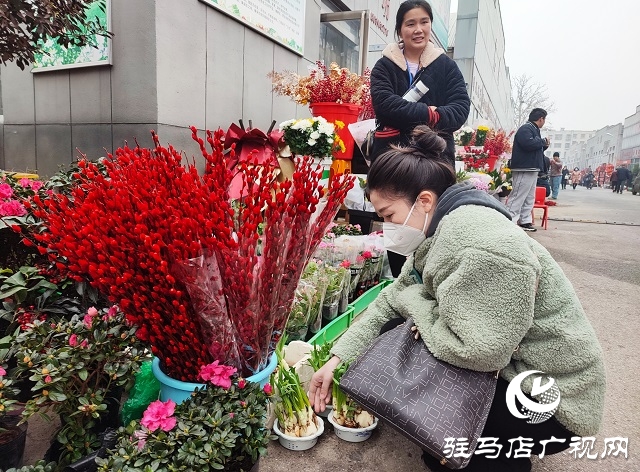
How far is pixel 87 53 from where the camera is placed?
4133 millimetres

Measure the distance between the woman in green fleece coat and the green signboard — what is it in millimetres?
3229

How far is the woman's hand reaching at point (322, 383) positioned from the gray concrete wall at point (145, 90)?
2884mm

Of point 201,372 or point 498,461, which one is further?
point 498,461

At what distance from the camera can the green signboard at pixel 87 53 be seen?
3879 mm

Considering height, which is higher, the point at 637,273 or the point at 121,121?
the point at 121,121

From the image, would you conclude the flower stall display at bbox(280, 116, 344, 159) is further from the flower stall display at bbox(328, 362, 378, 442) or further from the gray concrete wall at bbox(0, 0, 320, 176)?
the flower stall display at bbox(328, 362, 378, 442)

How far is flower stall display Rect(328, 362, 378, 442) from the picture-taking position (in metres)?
1.80

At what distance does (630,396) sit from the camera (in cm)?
224

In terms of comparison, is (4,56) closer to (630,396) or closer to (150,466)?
(150,466)

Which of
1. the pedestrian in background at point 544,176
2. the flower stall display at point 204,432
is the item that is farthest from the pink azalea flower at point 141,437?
the pedestrian in background at point 544,176

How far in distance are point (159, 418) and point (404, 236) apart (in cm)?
98

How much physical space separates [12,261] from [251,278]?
132cm

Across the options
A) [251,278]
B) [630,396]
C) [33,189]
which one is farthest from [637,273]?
[33,189]

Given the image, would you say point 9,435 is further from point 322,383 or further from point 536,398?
point 536,398
